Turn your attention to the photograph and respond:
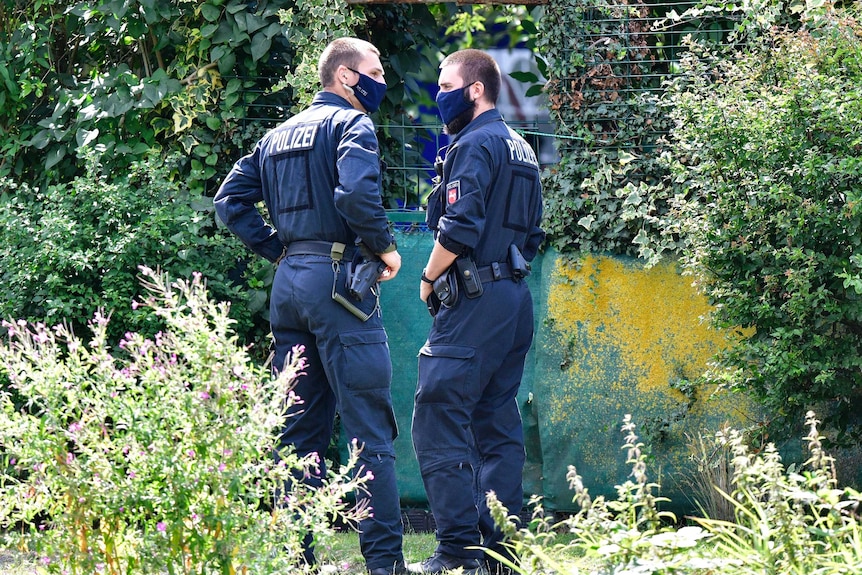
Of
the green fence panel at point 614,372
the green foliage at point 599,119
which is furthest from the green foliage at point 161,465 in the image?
the green foliage at point 599,119

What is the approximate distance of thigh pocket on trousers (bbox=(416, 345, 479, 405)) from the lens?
476 centimetres

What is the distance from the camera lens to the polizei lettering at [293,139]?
476cm

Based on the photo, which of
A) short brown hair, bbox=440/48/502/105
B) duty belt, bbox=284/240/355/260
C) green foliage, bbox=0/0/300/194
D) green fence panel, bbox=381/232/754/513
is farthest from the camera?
green foliage, bbox=0/0/300/194

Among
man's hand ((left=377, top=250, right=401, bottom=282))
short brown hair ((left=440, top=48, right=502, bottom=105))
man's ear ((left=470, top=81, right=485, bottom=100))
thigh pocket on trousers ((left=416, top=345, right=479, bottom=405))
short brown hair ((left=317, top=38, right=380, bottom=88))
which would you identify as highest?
short brown hair ((left=317, top=38, right=380, bottom=88))

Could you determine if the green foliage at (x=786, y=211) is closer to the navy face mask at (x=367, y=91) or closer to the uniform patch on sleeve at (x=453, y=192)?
the uniform patch on sleeve at (x=453, y=192)

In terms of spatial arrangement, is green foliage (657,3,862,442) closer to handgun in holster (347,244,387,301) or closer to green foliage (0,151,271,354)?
handgun in holster (347,244,387,301)

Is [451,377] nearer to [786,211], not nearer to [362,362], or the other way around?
[362,362]

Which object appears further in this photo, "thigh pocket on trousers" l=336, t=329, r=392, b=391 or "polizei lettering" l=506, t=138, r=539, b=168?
"polizei lettering" l=506, t=138, r=539, b=168

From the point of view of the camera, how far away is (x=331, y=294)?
464cm

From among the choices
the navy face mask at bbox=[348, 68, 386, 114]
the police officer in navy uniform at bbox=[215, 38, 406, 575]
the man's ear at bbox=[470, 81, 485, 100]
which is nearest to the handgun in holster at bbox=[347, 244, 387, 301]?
the police officer in navy uniform at bbox=[215, 38, 406, 575]

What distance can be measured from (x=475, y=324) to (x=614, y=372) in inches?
57.8

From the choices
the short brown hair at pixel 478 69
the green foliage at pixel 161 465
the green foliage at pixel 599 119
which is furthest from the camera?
the green foliage at pixel 599 119

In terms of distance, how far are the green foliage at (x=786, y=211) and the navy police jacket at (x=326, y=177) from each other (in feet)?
5.13

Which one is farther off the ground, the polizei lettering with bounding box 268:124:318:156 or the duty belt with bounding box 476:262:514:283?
the polizei lettering with bounding box 268:124:318:156
